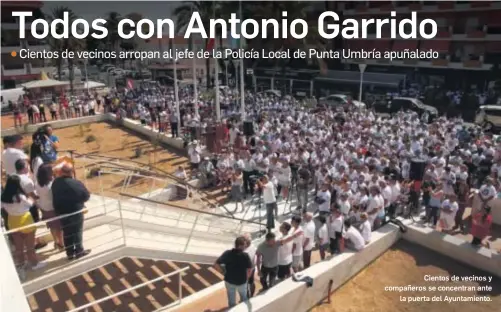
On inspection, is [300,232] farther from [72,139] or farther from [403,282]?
[72,139]

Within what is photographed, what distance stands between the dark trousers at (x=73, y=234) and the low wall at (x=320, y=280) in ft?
8.77

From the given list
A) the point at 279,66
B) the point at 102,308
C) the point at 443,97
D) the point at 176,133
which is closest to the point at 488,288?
the point at 102,308

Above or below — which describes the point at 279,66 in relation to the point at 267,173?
above

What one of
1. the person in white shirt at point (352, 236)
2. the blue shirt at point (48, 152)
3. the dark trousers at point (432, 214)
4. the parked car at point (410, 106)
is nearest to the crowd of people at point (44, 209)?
the blue shirt at point (48, 152)

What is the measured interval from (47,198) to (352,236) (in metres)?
6.01

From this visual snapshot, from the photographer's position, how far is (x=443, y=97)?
33.4 meters

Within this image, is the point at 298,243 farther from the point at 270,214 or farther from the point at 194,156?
the point at 194,156

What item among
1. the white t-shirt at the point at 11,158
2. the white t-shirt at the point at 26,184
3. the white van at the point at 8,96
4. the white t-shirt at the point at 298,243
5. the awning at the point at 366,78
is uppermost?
the awning at the point at 366,78

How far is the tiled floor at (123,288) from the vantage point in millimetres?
7312

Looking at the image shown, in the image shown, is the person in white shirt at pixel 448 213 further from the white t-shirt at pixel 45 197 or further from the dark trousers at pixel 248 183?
the white t-shirt at pixel 45 197

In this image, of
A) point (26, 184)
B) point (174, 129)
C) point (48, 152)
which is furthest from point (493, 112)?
point (26, 184)

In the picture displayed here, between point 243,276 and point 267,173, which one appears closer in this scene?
point 243,276

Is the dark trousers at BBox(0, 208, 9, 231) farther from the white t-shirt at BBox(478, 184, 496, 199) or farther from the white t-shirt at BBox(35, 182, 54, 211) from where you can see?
the white t-shirt at BBox(478, 184, 496, 199)

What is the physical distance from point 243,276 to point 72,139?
60.3 feet
